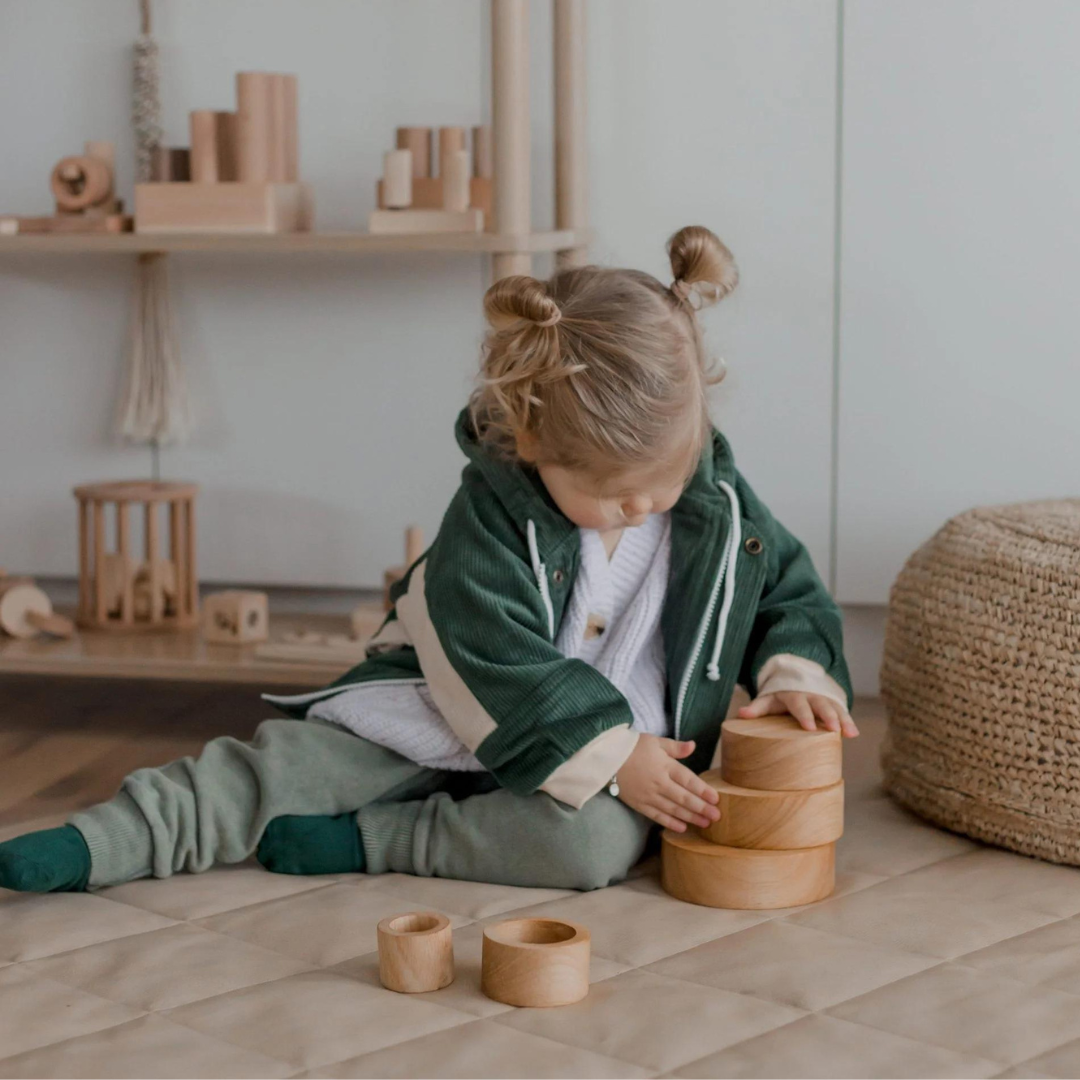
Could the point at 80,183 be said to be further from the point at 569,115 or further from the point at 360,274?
the point at 569,115

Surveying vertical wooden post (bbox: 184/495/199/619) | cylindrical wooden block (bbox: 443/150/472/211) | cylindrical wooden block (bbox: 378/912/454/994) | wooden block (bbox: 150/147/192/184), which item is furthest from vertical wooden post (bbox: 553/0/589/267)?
cylindrical wooden block (bbox: 378/912/454/994)

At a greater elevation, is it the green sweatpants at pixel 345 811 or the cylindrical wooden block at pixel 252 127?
the cylindrical wooden block at pixel 252 127

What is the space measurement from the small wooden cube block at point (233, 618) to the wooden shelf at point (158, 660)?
1 cm

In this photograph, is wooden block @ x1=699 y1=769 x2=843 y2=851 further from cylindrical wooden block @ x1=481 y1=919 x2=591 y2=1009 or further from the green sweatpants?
cylindrical wooden block @ x1=481 y1=919 x2=591 y2=1009

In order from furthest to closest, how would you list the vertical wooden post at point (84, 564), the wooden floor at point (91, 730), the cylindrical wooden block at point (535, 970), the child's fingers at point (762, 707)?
the vertical wooden post at point (84, 564), the wooden floor at point (91, 730), the child's fingers at point (762, 707), the cylindrical wooden block at point (535, 970)

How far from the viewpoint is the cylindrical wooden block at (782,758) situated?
1.15 meters

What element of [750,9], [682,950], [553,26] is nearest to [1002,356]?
[750,9]

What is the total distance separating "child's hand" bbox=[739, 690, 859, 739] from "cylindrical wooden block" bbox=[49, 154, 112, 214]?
3.11ft

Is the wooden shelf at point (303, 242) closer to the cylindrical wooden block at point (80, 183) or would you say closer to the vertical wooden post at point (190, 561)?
the cylindrical wooden block at point (80, 183)

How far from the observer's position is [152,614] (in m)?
1.78

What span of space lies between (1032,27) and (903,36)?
0.13 metres

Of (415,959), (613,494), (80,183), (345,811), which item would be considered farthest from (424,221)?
(415,959)

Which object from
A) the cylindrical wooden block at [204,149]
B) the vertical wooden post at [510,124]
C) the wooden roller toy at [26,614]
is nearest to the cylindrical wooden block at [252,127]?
the cylindrical wooden block at [204,149]

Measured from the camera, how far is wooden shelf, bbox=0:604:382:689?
1.62m
